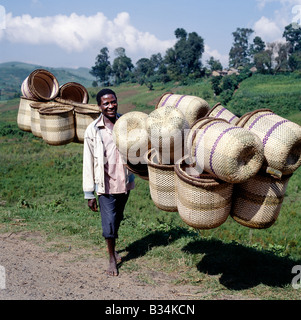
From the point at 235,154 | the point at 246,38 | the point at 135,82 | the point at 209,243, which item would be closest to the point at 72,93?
the point at 209,243

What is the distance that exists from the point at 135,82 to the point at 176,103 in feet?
200

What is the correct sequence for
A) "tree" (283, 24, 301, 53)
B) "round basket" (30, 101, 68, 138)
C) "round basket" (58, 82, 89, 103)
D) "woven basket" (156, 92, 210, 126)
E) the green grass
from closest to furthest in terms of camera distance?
"woven basket" (156, 92, 210, 126), "round basket" (30, 101, 68, 138), "round basket" (58, 82, 89, 103), the green grass, "tree" (283, 24, 301, 53)

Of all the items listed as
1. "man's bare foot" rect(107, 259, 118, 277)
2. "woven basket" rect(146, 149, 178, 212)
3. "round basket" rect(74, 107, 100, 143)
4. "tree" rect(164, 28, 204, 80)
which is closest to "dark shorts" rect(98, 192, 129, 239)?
"man's bare foot" rect(107, 259, 118, 277)

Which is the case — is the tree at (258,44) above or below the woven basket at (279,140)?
above

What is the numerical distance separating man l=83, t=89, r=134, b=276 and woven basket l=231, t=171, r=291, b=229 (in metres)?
1.14

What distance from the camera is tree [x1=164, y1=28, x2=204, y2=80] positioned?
5141 centimetres

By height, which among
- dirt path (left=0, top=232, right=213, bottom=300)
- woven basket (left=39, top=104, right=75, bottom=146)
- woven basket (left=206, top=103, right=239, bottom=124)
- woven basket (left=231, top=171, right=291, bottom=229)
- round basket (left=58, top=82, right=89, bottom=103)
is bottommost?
dirt path (left=0, top=232, right=213, bottom=300)

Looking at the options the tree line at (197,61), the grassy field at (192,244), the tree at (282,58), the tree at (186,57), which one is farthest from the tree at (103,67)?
the grassy field at (192,244)

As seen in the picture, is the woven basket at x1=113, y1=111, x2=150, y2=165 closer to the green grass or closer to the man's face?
the man's face

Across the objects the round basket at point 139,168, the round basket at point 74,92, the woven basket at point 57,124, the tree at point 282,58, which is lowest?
the round basket at point 139,168

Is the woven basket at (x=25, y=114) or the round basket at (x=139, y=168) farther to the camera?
the woven basket at (x=25, y=114)

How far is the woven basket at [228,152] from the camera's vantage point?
203cm

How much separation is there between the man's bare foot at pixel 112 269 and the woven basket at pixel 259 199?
1.41m

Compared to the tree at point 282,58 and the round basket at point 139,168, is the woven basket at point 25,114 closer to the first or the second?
the round basket at point 139,168
